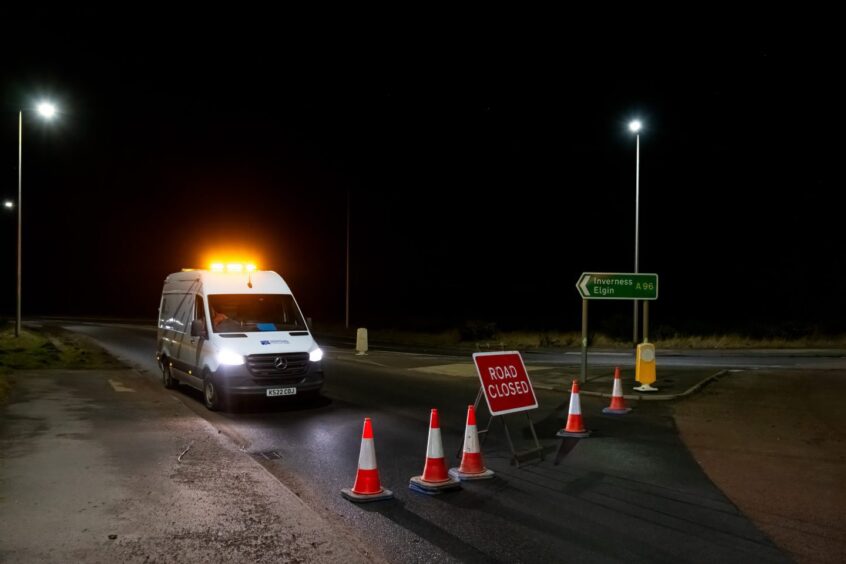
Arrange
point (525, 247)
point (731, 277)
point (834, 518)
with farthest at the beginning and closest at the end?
point (525, 247)
point (731, 277)
point (834, 518)

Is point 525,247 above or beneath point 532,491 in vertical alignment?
above

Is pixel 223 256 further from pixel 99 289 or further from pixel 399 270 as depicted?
pixel 99 289

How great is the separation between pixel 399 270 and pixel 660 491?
94.3 m

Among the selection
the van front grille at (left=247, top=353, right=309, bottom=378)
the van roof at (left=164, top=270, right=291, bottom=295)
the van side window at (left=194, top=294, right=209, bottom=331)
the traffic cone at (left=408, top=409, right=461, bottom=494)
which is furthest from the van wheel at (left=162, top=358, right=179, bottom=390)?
the traffic cone at (left=408, top=409, right=461, bottom=494)

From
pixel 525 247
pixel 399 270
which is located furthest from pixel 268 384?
pixel 399 270

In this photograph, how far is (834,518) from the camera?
609 centimetres

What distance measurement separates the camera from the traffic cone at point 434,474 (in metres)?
6.88

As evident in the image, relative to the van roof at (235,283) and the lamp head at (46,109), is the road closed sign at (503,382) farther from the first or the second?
the lamp head at (46,109)

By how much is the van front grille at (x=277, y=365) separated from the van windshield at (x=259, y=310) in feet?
3.02

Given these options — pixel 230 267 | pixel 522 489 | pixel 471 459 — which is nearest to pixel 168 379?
pixel 230 267

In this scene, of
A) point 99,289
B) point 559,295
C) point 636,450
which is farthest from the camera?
point 99,289

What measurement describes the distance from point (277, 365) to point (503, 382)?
4.56 meters

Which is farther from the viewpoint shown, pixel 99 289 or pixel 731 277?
pixel 99 289

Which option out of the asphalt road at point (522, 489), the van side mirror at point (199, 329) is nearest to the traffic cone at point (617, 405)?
the asphalt road at point (522, 489)
